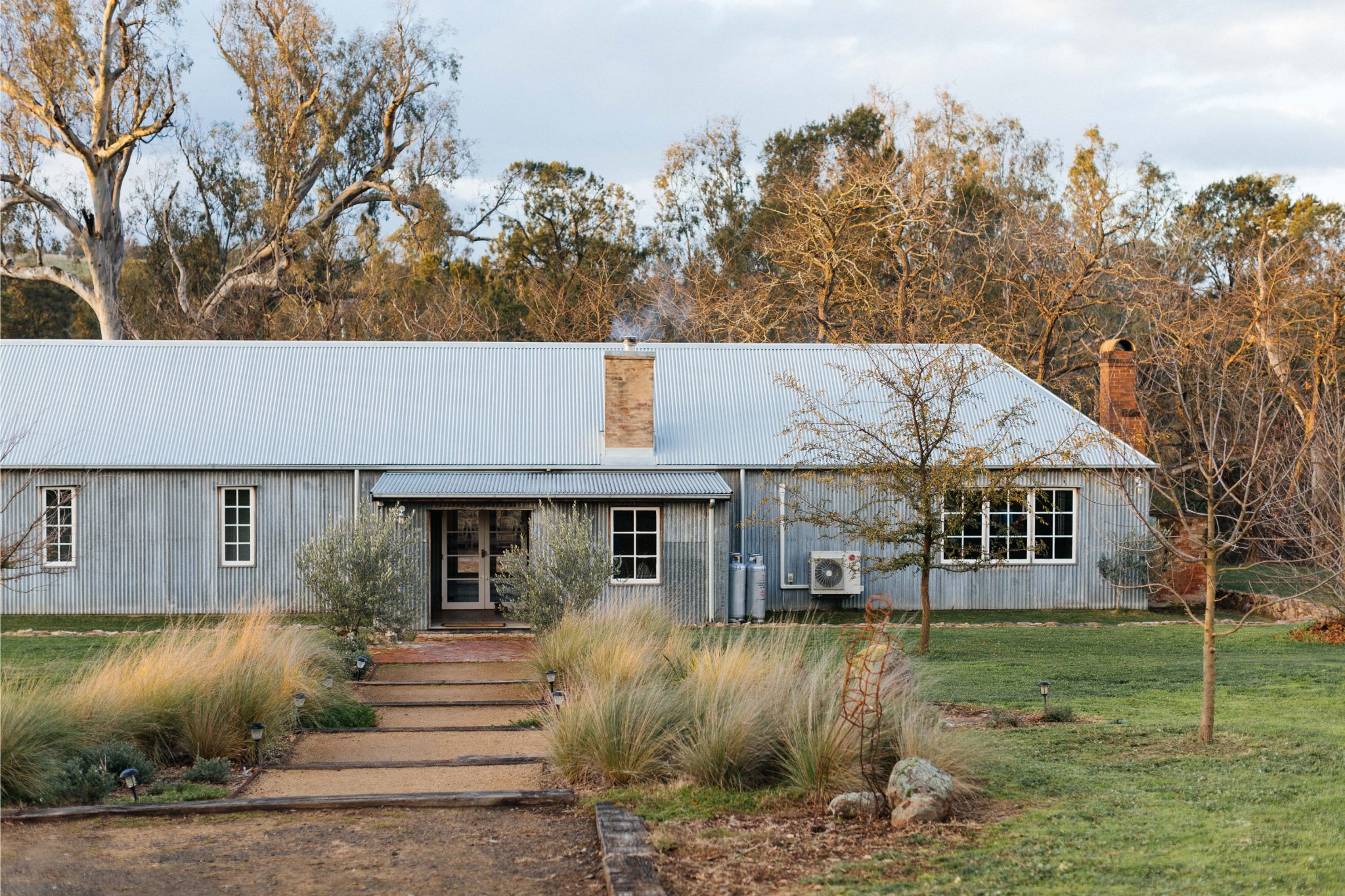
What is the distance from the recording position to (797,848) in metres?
6.23

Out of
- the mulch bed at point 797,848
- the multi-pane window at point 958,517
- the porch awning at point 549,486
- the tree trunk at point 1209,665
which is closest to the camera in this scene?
the mulch bed at point 797,848

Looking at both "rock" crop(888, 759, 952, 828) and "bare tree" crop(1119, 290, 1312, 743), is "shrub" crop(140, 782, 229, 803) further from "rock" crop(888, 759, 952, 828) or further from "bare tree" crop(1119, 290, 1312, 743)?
"bare tree" crop(1119, 290, 1312, 743)

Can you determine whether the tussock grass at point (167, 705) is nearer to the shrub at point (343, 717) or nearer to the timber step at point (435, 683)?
the shrub at point (343, 717)

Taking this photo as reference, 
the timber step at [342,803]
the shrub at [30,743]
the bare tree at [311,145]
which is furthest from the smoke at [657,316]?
the timber step at [342,803]

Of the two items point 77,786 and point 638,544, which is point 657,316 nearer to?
point 638,544

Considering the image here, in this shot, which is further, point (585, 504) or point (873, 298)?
point (873, 298)

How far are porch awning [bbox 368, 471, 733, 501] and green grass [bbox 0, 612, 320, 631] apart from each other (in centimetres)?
258

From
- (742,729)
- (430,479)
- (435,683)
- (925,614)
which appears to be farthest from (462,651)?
(742,729)

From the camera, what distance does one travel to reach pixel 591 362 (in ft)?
73.0

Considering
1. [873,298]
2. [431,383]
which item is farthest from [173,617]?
[873,298]

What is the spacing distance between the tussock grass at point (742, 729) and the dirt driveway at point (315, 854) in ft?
2.64

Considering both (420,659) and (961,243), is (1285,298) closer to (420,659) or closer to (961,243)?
(961,243)

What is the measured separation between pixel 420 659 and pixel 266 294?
26072 mm

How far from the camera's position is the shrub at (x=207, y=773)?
8.16 m
